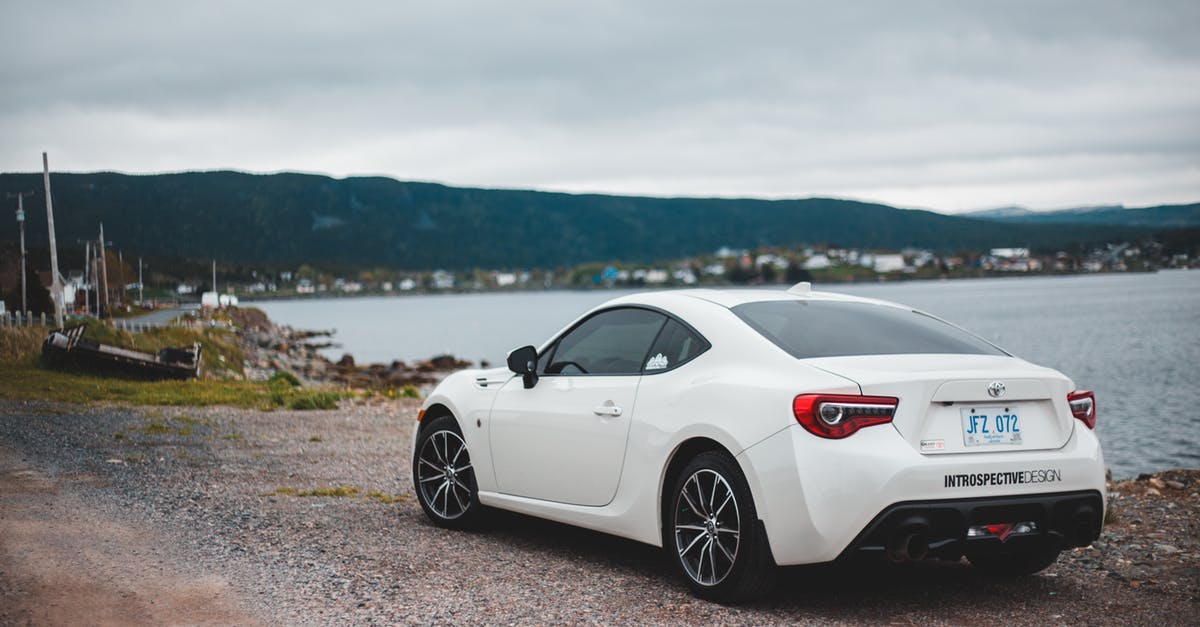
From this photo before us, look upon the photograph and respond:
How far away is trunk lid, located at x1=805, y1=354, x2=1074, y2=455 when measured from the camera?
194 inches

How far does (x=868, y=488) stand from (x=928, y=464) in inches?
12.1

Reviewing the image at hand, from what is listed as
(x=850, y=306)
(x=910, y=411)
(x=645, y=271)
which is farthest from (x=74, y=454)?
(x=645, y=271)

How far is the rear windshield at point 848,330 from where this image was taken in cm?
548

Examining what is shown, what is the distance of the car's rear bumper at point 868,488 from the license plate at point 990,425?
0.07 m

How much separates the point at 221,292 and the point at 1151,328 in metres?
68.6

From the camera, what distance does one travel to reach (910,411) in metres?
4.92

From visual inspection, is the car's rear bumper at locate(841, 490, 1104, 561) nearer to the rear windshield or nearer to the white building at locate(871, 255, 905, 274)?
the rear windshield

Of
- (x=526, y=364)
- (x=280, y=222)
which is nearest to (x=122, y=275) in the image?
(x=280, y=222)

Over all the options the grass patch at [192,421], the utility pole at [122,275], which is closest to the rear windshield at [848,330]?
the grass patch at [192,421]

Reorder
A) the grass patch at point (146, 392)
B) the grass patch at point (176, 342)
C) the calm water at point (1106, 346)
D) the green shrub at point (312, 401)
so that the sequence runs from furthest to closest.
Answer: the grass patch at point (176, 342) → the calm water at point (1106, 346) → the green shrub at point (312, 401) → the grass patch at point (146, 392)

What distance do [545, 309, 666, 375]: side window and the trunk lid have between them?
129cm

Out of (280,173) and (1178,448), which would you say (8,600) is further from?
(280,173)

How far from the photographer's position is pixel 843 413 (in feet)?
16.0

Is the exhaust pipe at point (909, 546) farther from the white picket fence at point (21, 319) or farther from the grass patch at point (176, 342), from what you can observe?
the white picket fence at point (21, 319)
